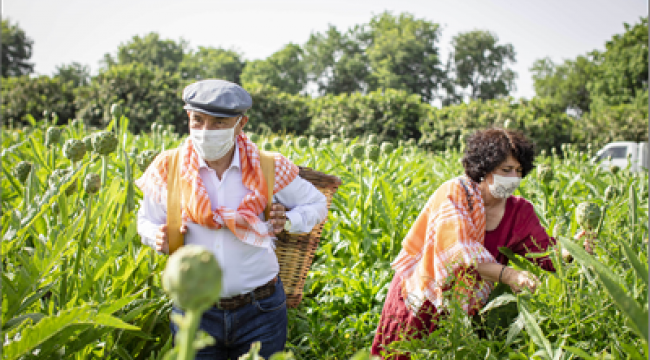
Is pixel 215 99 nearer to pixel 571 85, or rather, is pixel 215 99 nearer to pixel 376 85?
pixel 376 85

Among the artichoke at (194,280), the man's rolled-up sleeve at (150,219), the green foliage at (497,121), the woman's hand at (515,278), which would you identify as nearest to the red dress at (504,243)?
the woman's hand at (515,278)

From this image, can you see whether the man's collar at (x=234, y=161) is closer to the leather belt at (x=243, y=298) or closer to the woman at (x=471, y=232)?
the leather belt at (x=243, y=298)

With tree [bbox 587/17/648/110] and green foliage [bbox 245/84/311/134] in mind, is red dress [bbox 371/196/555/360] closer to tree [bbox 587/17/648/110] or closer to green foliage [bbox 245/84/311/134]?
green foliage [bbox 245/84/311/134]

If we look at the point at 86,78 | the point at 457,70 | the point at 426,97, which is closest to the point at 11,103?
the point at 86,78

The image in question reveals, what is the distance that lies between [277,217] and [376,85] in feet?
134

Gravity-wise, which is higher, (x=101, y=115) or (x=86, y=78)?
(x=86, y=78)

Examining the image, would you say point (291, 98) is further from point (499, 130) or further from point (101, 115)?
point (499, 130)

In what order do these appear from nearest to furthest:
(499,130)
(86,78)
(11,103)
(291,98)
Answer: (499,130) < (11,103) < (291,98) < (86,78)

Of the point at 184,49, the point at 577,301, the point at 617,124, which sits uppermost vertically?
the point at 184,49

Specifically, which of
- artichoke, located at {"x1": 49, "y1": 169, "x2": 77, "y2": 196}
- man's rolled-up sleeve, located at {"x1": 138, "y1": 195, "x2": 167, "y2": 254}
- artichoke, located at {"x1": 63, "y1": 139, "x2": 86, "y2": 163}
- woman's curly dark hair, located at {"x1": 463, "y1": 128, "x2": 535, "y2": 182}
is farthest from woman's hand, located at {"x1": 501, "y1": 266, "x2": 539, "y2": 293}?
artichoke, located at {"x1": 63, "y1": 139, "x2": 86, "y2": 163}

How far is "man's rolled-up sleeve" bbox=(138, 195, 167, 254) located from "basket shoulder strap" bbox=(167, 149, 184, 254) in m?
0.10

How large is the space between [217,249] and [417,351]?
862 millimetres

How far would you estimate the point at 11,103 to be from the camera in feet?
35.7

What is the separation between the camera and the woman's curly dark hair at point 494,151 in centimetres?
208
